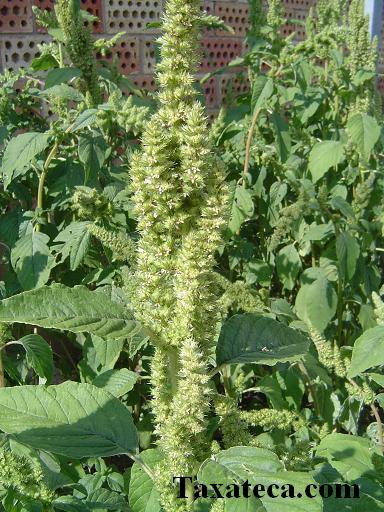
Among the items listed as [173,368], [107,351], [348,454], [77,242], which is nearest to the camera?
[173,368]

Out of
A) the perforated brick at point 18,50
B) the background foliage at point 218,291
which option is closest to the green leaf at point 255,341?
the background foliage at point 218,291

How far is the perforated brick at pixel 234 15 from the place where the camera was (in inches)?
187

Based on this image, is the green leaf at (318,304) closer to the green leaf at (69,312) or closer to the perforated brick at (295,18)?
the green leaf at (69,312)

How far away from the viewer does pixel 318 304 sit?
2.61 m

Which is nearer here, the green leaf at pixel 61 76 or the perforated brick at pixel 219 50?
the green leaf at pixel 61 76

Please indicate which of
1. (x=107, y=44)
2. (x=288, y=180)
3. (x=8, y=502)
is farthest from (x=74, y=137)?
(x=8, y=502)

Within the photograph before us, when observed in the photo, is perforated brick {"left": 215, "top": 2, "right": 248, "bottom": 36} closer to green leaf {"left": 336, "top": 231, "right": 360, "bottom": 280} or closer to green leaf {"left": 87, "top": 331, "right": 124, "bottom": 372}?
green leaf {"left": 336, "top": 231, "right": 360, "bottom": 280}

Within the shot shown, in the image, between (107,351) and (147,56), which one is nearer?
(107,351)

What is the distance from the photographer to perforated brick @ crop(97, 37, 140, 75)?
4.11 metres

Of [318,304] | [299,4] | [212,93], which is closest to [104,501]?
[318,304]

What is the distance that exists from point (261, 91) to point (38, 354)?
1581mm

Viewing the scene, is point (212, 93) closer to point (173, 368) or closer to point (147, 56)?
point (147, 56)

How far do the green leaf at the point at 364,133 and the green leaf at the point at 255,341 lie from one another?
1930 mm

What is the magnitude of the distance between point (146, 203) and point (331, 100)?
3.04m
